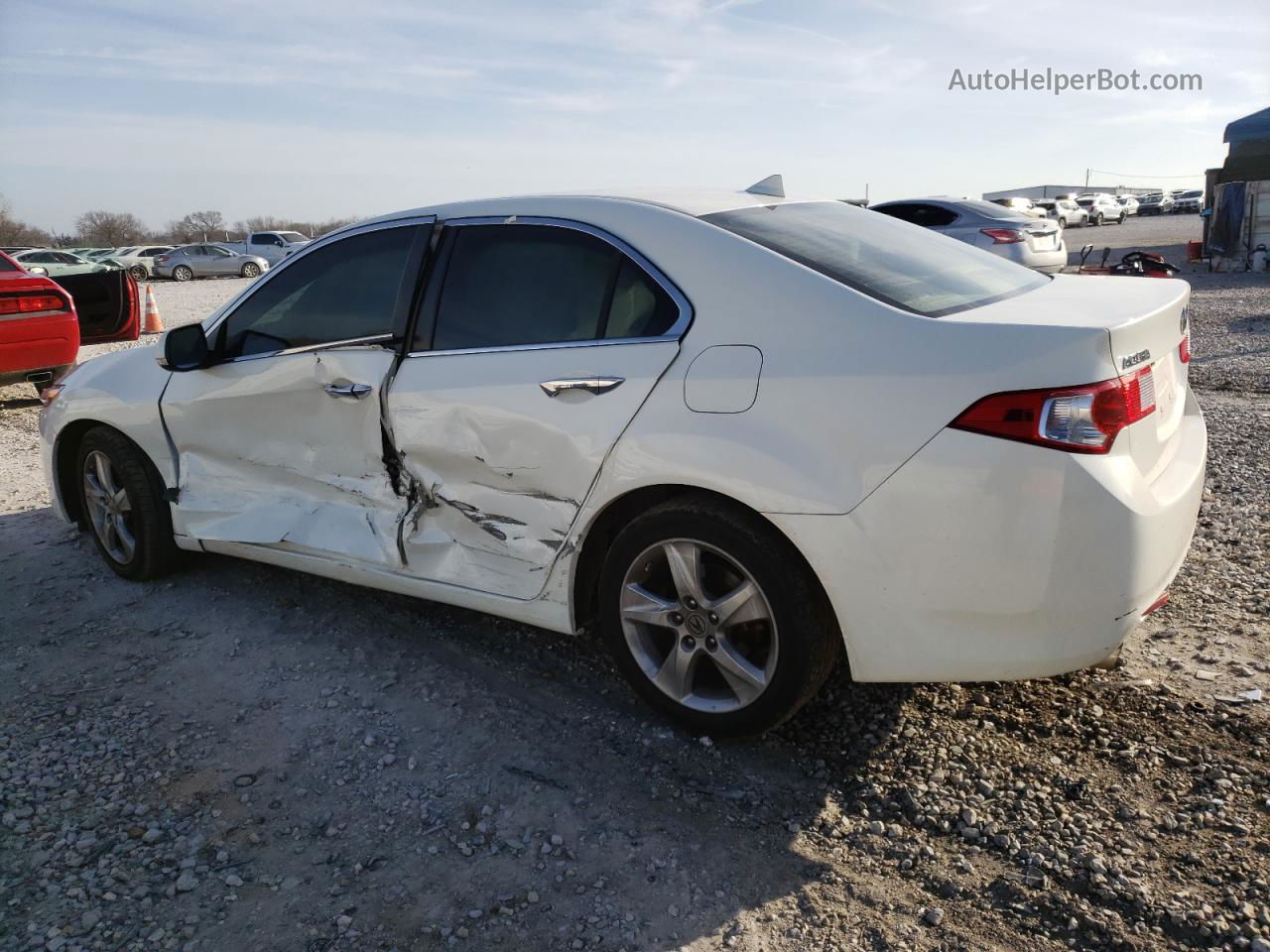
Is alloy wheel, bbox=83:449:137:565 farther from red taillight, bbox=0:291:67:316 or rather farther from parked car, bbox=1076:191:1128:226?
parked car, bbox=1076:191:1128:226

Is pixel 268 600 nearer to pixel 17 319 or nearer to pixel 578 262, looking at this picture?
pixel 578 262

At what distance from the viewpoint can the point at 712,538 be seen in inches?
112

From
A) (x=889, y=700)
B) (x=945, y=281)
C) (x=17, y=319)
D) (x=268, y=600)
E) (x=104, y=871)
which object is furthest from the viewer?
(x=17, y=319)

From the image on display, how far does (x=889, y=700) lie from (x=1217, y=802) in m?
0.98

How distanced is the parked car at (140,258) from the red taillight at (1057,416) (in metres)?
41.6

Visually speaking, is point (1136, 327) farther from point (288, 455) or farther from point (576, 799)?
point (288, 455)

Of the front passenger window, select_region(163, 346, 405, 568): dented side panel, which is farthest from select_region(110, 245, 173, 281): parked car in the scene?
the front passenger window

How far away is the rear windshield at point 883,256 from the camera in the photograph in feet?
9.40

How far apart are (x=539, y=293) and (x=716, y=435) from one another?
92 centimetres

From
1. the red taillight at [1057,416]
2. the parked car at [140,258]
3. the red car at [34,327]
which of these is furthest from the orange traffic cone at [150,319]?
the parked car at [140,258]

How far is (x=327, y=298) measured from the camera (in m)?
3.84

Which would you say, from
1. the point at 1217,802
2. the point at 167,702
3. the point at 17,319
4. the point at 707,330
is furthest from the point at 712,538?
the point at 17,319

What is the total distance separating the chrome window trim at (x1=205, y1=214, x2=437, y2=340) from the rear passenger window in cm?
24

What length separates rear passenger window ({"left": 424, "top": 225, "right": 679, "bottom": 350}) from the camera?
307cm
